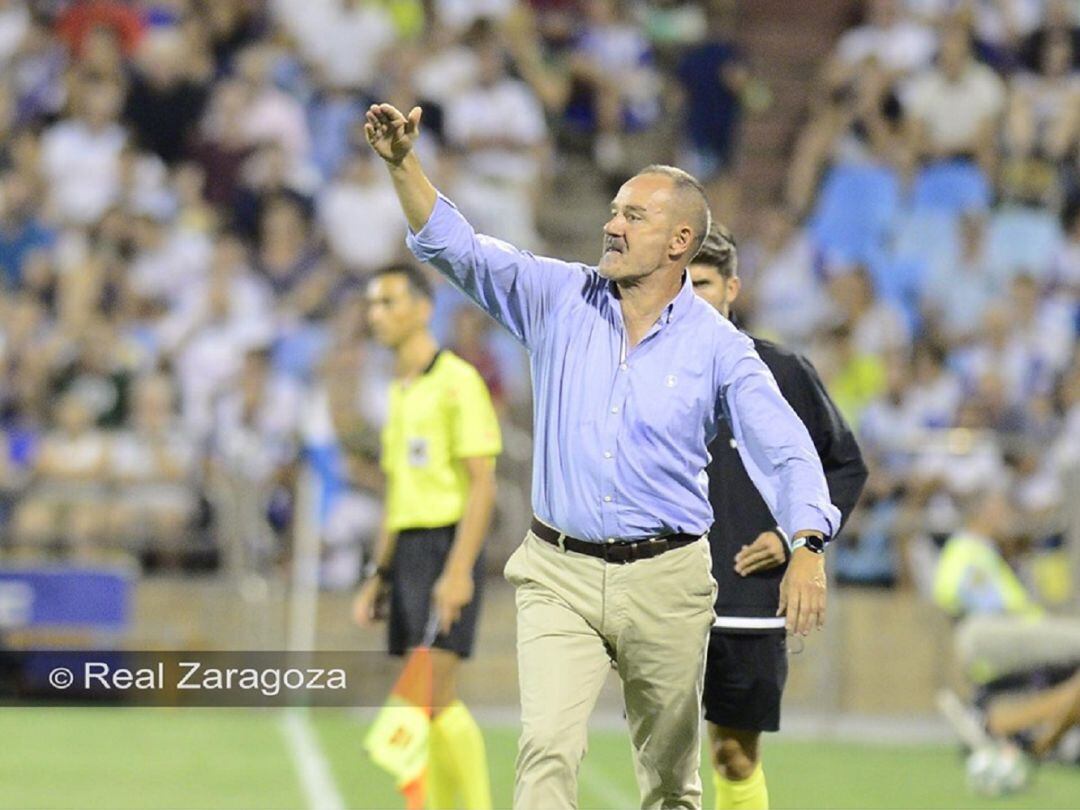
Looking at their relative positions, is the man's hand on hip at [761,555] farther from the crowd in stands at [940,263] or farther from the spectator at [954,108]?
the spectator at [954,108]

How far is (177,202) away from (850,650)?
643 centimetres

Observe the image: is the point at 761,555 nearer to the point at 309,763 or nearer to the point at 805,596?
the point at 805,596

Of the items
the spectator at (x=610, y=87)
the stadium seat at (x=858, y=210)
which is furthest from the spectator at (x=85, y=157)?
the stadium seat at (x=858, y=210)

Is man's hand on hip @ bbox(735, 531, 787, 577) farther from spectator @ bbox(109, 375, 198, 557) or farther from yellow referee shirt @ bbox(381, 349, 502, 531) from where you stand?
spectator @ bbox(109, 375, 198, 557)

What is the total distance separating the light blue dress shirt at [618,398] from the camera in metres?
6.74

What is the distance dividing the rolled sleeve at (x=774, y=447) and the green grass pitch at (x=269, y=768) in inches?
163

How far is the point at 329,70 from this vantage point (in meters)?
18.8

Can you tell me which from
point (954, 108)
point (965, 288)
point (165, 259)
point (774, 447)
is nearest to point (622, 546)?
point (774, 447)

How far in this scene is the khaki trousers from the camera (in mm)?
6656

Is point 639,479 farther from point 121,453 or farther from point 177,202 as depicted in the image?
point 177,202

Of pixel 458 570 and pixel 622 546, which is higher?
pixel 622 546

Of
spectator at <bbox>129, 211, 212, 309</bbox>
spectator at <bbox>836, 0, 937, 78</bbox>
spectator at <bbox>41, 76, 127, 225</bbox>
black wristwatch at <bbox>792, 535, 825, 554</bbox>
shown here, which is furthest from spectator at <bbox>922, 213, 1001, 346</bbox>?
black wristwatch at <bbox>792, 535, 825, 554</bbox>

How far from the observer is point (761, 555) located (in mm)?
7809

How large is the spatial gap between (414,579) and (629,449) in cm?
290
